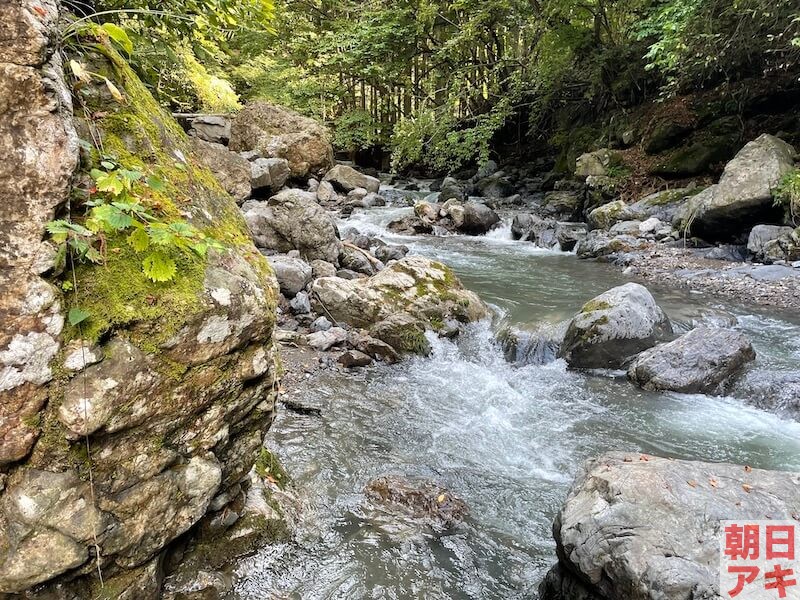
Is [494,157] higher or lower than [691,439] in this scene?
higher

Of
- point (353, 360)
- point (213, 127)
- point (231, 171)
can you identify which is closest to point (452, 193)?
point (231, 171)

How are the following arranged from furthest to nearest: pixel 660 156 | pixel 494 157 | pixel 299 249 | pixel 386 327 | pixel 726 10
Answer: pixel 494 157 → pixel 660 156 → pixel 726 10 → pixel 299 249 → pixel 386 327

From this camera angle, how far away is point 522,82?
18.7 metres

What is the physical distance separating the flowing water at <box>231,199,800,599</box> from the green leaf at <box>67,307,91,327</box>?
170 cm

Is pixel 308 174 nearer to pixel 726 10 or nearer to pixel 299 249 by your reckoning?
pixel 299 249

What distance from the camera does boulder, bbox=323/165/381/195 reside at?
1927cm

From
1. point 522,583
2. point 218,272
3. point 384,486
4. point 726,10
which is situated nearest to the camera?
point 218,272

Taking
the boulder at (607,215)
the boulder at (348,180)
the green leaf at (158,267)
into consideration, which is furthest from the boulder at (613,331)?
the boulder at (348,180)

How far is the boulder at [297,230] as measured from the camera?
9961 mm

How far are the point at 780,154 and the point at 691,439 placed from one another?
30.2 ft

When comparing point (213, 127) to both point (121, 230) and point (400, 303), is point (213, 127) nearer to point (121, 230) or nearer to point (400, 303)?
point (400, 303)

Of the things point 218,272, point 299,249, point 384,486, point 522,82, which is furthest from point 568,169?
point 218,272

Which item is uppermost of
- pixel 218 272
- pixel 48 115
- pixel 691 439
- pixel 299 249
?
pixel 48 115

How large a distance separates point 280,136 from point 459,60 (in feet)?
26.9
